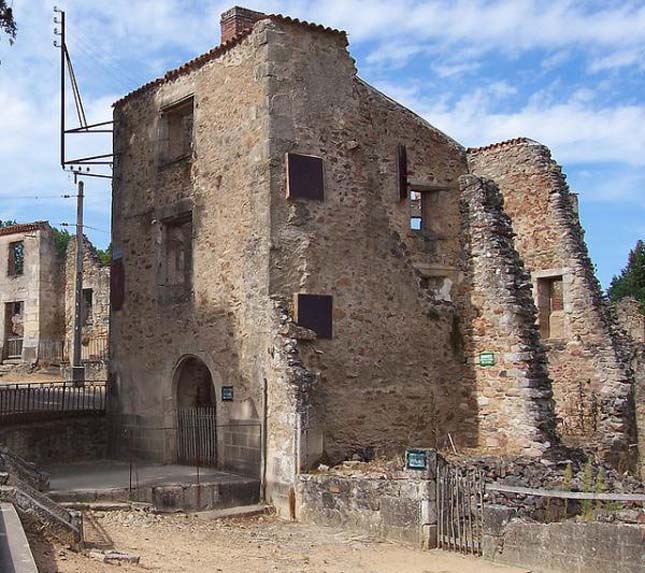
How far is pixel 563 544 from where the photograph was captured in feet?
30.4

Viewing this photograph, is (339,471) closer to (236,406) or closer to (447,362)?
(236,406)

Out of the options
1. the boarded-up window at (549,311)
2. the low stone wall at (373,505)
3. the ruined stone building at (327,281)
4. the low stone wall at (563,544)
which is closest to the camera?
the low stone wall at (563,544)

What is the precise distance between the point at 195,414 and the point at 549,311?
7.97 m

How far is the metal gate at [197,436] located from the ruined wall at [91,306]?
1448cm

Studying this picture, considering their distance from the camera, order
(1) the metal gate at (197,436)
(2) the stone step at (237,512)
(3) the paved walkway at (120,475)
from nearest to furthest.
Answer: (2) the stone step at (237,512) < (3) the paved walkway at (120,475) < (1) the metal gate at (197,436)

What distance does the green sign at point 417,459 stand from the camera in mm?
10891

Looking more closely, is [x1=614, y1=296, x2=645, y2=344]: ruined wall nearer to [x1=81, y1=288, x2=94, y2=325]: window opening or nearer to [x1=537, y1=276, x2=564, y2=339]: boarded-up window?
[x1=537, y1=276, x2=564, y2=339]: boarded-up window

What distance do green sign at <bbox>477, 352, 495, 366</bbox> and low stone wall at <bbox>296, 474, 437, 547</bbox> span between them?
430 cm

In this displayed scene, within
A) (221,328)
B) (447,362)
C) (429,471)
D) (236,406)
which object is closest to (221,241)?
(221,328)

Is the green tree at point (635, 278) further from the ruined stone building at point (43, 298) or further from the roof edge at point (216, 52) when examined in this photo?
the roof edge at point (216, 52)

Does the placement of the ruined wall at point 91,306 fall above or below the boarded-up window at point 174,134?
below

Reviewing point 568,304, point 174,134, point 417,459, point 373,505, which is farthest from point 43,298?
point 417,459

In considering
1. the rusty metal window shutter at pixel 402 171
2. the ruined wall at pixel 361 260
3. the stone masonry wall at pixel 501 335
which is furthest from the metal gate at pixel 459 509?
the rusty metal window shutter at pixel 402 171

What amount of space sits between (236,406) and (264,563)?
5.06 m
